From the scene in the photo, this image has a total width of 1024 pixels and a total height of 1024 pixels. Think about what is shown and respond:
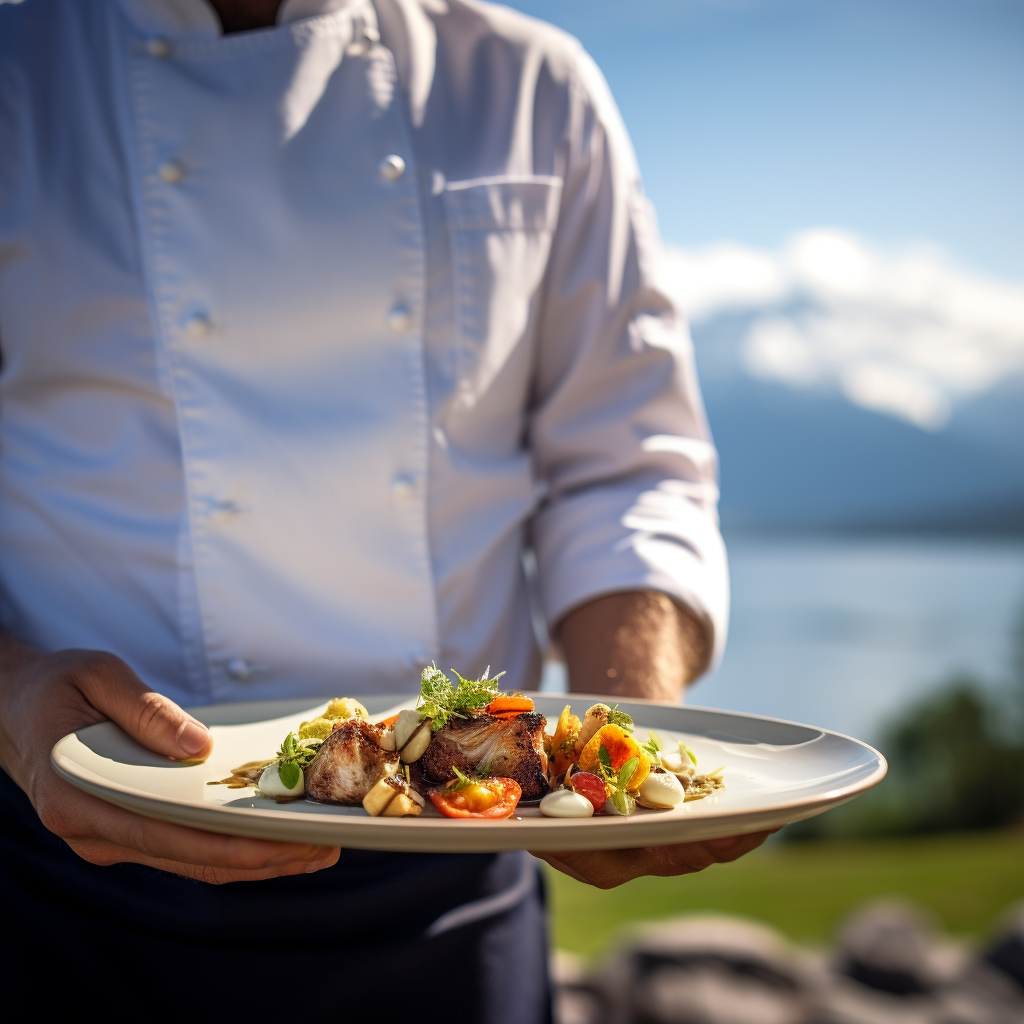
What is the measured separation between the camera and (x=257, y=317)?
1.54 meters

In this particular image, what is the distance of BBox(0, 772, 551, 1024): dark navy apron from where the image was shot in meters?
1.36

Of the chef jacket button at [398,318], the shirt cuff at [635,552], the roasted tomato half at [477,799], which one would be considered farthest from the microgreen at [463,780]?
the chef jacket button at [398,318]

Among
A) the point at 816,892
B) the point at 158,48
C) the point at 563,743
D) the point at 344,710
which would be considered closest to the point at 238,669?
the point at 344,710

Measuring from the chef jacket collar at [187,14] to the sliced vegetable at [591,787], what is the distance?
123 centimetres

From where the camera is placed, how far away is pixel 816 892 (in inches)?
255

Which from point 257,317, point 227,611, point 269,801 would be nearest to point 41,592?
point 227,611

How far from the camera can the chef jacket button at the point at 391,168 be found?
160 centimetres

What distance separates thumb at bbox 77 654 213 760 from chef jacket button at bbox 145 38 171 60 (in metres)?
0.92

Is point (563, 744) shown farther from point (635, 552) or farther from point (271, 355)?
point (271, 355)

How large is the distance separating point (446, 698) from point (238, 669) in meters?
0.43

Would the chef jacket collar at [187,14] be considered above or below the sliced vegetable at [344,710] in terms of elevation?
above

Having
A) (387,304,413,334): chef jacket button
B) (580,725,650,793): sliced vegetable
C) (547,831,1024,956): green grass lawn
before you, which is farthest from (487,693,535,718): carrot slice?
(547,831,1024,956): green grass lawn

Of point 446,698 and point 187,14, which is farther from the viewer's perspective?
point 187,14

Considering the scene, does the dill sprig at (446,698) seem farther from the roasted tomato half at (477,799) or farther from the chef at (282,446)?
the chef at (282,446)
